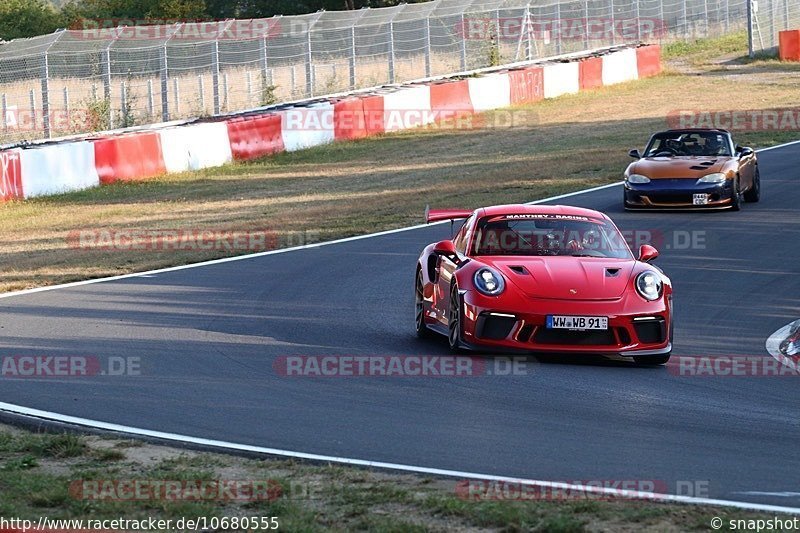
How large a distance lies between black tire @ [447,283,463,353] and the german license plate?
30.8 inches

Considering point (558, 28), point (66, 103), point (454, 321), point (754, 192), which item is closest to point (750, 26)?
point (558, 28)

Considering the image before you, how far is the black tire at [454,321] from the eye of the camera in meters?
10.8

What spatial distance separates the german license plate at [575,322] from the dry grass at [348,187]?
7.26 meters

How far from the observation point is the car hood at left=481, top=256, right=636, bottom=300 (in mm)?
10570

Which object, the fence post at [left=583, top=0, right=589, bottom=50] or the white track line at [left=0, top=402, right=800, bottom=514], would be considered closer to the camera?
the white track line at [left=0, top=402, right=800, bottom=514]

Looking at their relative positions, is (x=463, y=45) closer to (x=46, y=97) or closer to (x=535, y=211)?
(x=46, y=97)

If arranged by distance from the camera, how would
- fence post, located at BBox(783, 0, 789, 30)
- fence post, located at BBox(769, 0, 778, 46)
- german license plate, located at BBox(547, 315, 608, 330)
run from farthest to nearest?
1. fence post, located at BBox(783, 0, 789, 30)
2. fence post, located at BBox(769, 0, 778, 46)
3. german license plate, located at BBox(547, 315, 608, 330)

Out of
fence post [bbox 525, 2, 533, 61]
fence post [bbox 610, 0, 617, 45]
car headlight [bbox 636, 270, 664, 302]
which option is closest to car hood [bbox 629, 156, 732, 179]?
car headlight [bbox 636, 270, 664, 302]

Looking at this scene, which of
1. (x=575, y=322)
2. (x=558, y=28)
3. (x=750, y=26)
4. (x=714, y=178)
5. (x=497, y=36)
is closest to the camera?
(x=575, y=322)

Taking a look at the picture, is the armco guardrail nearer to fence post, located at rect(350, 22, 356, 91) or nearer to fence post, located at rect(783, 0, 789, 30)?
fence post, located at rect(350, 22, 356, 91)

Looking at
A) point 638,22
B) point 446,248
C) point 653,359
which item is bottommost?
point 653,359

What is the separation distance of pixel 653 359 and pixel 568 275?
971 millimetres

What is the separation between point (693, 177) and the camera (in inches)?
779

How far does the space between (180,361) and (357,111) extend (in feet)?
69.6
